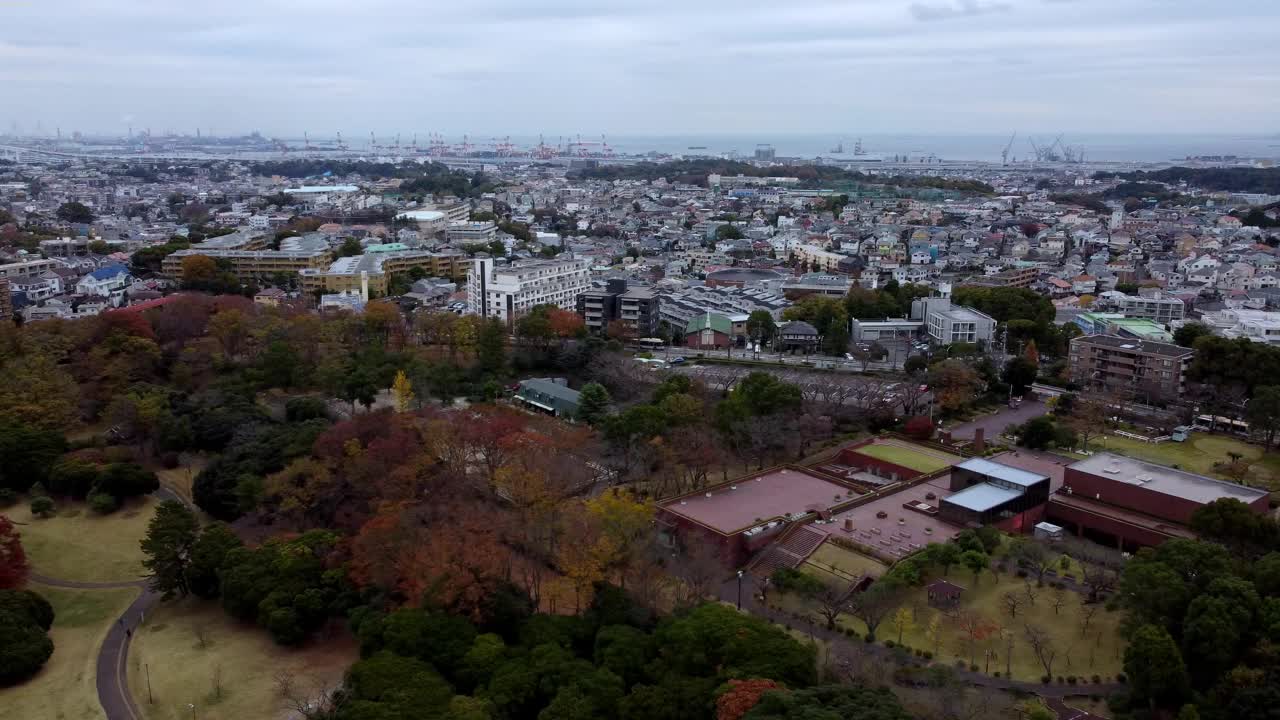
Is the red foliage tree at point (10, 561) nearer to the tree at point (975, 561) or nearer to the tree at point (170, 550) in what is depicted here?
the tree at point (170, 550)

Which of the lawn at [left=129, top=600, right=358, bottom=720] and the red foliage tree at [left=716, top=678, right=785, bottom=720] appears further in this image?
the lawn at [left=129, top=600, right=358, bottom=720]

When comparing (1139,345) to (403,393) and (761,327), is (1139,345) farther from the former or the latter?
(403,393)

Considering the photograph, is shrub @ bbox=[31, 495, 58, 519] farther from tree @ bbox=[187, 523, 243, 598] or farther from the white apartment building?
the white apartment building

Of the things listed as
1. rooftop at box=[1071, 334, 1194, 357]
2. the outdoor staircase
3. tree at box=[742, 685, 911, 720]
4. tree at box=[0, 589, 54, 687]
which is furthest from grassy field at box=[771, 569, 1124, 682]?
rooftop at box=[1071, 334, 1194, 357]

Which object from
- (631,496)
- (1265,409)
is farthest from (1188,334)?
(631,496)

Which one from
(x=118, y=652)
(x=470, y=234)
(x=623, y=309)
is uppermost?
(x=470, y=234)

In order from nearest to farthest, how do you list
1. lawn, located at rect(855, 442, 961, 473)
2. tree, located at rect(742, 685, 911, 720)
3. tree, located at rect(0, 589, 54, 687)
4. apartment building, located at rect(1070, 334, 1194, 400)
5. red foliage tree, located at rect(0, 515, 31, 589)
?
tree, located at rect(742, 685, 911, 720)
tree, located at rect(0, 589, 54, 687)
red foliage tree, located at rect(0, 515, 31, 589)
lawn, located at rect(855, 442, 961, 473)
apartment building, located at rect(1070, 334, 1194, 400)

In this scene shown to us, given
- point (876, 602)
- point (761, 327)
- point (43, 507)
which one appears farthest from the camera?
point (761, 327)
